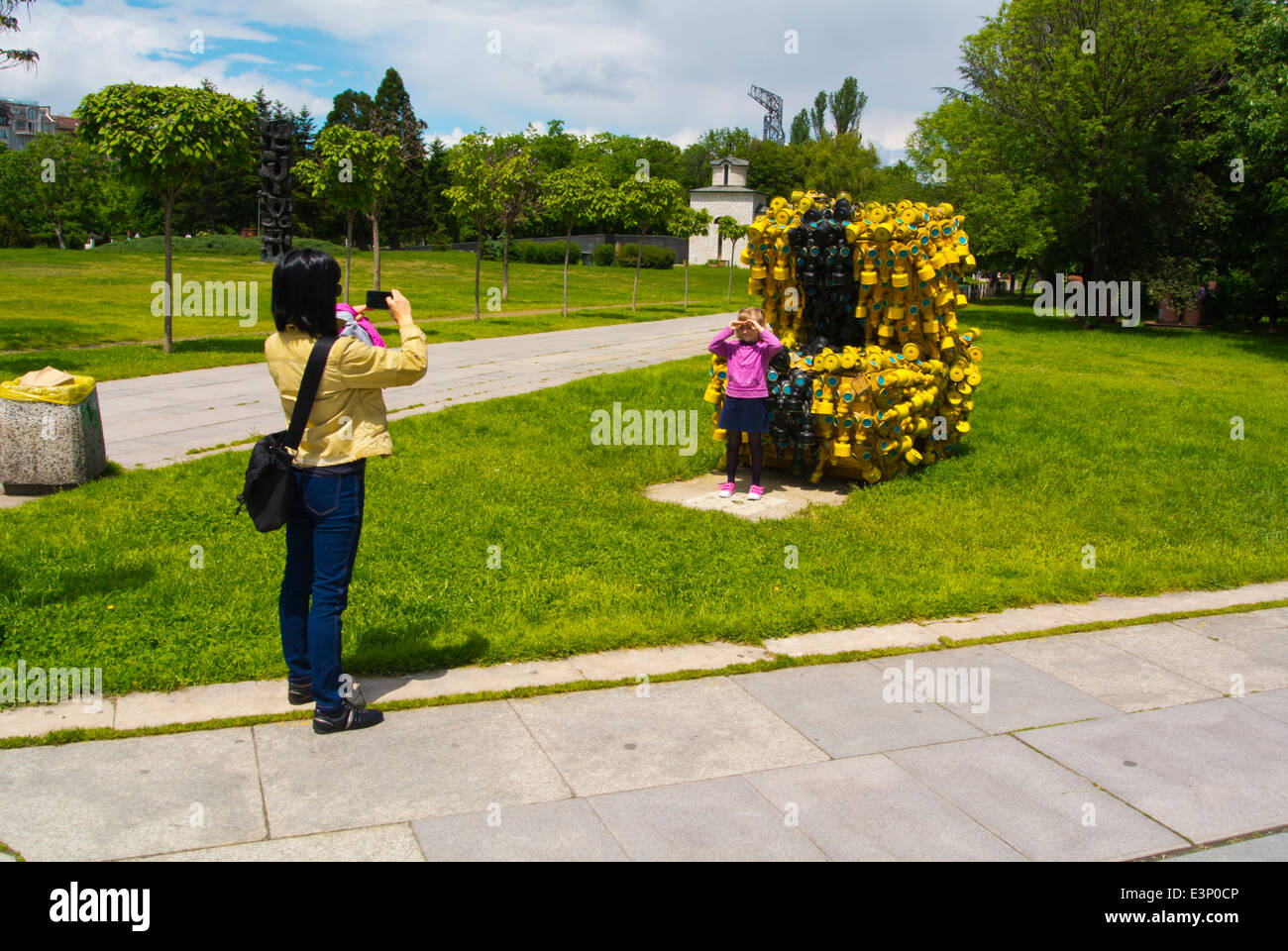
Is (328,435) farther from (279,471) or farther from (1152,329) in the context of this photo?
(1152,329)

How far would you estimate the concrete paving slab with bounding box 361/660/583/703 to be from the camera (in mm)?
4766

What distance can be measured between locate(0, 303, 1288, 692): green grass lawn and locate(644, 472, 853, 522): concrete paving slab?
239 millimetres

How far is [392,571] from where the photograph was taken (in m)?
6.30

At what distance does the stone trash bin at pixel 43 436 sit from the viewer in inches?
316

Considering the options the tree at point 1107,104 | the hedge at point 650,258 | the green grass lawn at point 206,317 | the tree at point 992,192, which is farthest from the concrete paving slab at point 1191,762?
the hedge at point 650,258

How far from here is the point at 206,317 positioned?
23.6 meters

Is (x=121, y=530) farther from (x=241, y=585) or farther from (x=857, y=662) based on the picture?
(x=857, y=662)

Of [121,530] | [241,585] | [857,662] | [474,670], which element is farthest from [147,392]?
[857,662]

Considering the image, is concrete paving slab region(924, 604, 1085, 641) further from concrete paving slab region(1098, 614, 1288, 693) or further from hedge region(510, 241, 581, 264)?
hedge region(510, 241, 581, 264)

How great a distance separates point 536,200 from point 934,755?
81.6 ft

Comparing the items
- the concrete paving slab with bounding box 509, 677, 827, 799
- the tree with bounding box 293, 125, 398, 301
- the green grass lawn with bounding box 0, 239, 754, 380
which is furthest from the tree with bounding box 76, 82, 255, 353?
the concrete paving slab with bounding box 509, 677, 827, 799

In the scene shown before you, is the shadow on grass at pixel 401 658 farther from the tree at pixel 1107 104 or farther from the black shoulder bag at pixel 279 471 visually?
the tree at pixel 1107 104

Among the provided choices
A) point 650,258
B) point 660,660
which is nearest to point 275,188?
point 660,660

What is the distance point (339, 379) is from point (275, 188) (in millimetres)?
6136
